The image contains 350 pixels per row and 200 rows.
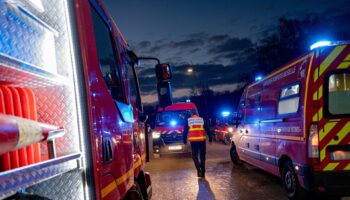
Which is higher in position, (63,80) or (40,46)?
(40,46)

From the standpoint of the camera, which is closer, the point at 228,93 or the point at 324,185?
the point at 324,185

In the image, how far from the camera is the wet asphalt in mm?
6621

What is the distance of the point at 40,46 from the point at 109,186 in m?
0.98

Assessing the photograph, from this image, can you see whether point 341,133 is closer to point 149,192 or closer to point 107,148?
point 149,192

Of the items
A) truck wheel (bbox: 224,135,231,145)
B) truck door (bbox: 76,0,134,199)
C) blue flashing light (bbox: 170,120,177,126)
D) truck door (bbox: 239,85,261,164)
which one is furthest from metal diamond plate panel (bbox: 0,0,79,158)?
truck wheel (bbox: 224,135,231,145)

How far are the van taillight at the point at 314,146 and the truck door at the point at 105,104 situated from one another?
303cm

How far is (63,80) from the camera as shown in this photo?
184 centimetres

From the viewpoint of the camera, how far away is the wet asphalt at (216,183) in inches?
261

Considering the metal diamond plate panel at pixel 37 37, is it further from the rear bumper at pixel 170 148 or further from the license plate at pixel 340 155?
the rear bumper at pixel 170 148

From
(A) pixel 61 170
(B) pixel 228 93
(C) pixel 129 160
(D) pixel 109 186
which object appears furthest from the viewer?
(B) pixel 228 93

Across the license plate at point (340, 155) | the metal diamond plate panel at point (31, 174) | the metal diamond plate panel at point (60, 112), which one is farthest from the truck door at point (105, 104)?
the license plate at point (340, 155)

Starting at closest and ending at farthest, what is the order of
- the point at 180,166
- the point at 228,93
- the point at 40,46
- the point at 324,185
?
the point at 40,46
the point at 324,185
the point at 180,166
the point at 228,93

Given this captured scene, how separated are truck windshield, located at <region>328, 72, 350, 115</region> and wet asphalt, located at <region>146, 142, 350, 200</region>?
1793mm

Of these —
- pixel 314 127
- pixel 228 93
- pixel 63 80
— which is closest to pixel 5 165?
pixel 63 80
